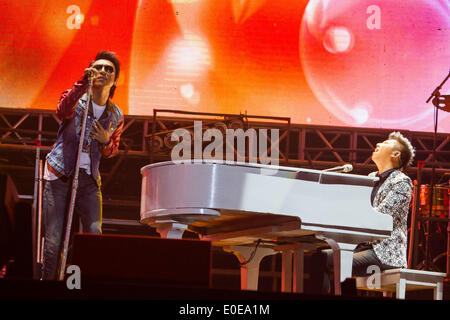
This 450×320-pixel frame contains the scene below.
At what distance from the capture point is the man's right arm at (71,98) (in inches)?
150

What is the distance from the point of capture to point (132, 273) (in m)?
2.84

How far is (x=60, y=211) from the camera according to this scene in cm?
387

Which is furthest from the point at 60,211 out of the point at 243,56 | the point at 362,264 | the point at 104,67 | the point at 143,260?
the point at 243,56

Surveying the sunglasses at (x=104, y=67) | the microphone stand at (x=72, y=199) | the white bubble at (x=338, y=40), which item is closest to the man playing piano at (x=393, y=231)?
the microphone stand at (x=72, y=199)

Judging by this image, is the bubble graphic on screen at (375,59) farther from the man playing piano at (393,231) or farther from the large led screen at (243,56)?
the man playing piano at (393,231)

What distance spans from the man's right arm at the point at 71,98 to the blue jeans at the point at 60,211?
39 cm

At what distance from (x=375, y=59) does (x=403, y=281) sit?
3.41 meters

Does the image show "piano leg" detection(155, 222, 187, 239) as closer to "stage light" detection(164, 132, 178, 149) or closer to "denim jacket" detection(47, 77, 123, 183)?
"denim jacket" detection(47, 77, 123, 183)

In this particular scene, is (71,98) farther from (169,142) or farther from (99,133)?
(169,142)

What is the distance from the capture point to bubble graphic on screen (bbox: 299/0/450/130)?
22.0 ft

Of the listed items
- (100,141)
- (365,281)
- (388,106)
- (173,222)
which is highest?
(388,106)
